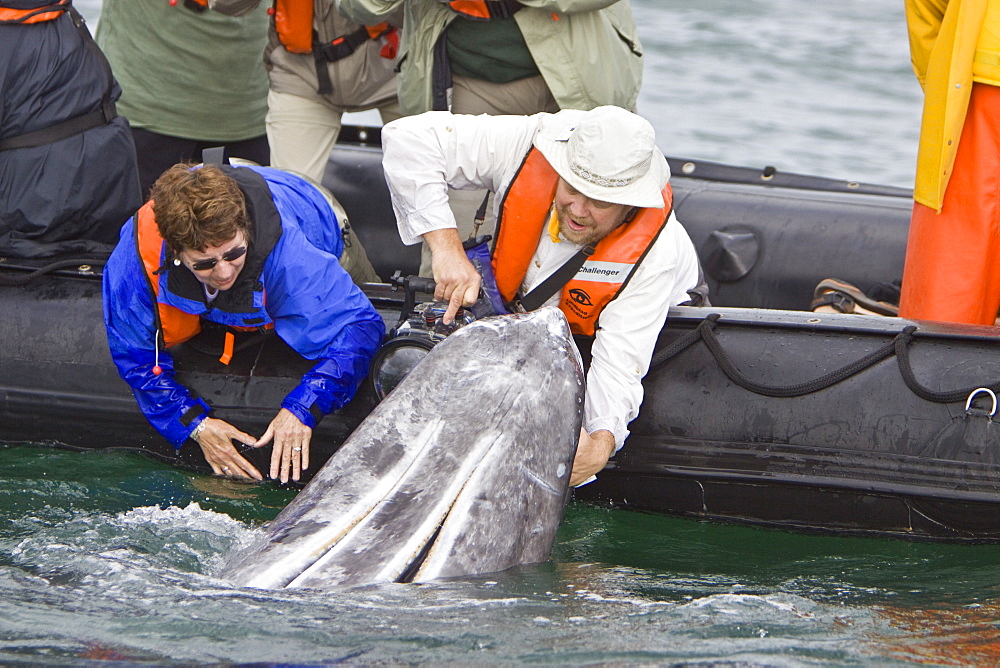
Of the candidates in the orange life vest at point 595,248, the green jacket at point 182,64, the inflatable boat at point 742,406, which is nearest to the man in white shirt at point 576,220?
the orange life vest at point 595,248

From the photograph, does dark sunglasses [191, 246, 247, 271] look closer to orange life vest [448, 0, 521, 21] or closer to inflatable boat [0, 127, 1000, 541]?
inflatable boat [0, 127, 1000, 541]

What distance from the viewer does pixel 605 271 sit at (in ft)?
13.7

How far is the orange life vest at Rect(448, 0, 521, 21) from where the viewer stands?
14.9 ft

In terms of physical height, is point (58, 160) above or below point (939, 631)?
above

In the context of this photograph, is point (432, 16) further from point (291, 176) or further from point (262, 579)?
point (262, 579)

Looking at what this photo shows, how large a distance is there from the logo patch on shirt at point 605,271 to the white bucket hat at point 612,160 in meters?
0.27

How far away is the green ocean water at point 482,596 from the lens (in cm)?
318

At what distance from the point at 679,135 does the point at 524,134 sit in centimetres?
875

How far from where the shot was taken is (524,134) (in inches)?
167

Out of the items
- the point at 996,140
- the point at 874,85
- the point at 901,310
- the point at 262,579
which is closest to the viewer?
the point at 262,579

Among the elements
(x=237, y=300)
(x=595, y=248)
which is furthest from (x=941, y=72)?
(x=237, y=300)

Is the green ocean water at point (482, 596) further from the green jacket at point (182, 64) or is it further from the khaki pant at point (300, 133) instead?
the green jacket at point (182, 64)

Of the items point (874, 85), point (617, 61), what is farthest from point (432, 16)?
point (874, 85)

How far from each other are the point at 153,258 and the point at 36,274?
92 centimetres
